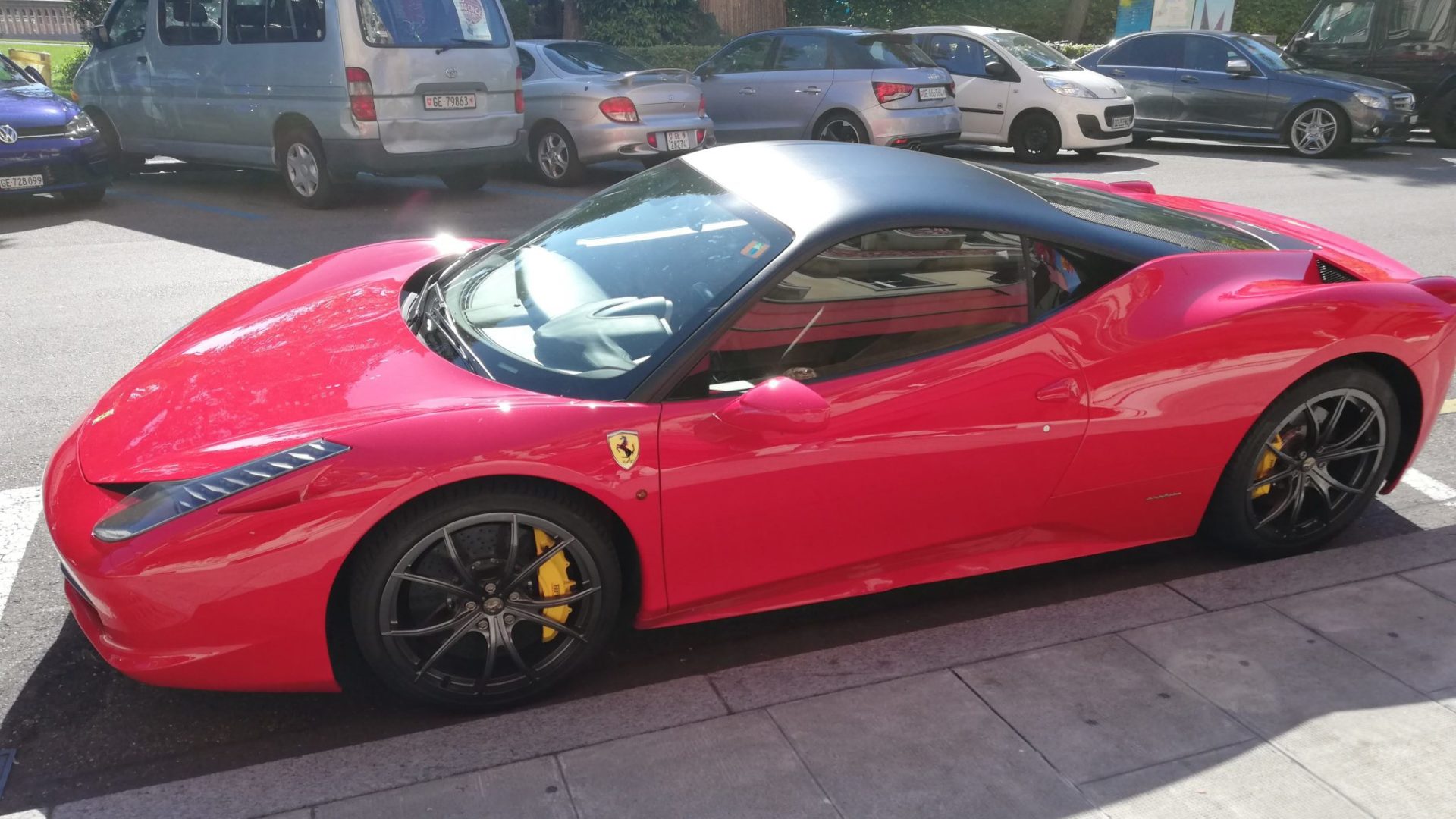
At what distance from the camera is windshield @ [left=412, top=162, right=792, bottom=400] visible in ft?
10.5

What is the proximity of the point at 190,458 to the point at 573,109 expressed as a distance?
29.0ft

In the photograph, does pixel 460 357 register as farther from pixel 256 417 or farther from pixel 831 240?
pixel 831 240

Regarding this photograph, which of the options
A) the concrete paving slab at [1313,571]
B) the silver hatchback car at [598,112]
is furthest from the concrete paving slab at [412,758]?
the silver hatchback car at [598,112]

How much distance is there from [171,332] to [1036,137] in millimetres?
9673

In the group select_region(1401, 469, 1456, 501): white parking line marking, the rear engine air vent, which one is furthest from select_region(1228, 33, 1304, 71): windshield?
the rear engine air vent

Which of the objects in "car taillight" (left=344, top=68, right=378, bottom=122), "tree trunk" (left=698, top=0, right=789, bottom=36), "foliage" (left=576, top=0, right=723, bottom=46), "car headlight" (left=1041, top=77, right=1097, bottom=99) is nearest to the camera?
"car taillight" (left=344, top=68, right=378, bottom=122)

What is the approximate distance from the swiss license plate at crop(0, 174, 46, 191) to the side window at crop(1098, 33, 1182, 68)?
1197 centimetres

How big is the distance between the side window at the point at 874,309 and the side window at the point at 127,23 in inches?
398

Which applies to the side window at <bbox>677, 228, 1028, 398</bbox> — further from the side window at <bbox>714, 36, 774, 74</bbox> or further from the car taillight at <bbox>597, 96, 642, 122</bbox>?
the side window at <bbox>714, 36, 774, 74</bbox>

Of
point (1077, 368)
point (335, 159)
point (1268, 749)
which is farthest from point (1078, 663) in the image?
point (335, 159)

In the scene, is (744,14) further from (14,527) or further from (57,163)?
(14,527)

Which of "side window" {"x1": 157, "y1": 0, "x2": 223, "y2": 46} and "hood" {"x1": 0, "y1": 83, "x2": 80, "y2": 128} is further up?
"side window" {"x1": 157, "y1": 0, "x2": 223, "y2": 46}

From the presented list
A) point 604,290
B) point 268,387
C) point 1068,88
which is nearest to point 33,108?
point 268,387

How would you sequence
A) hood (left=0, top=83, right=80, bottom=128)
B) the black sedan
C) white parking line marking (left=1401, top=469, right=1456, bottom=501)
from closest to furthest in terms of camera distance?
white parking line marking (left=1401, top=469, right=1456, bottom=501) < hood (left=0, top=83, right=80, bottom=128) < the black sedan
